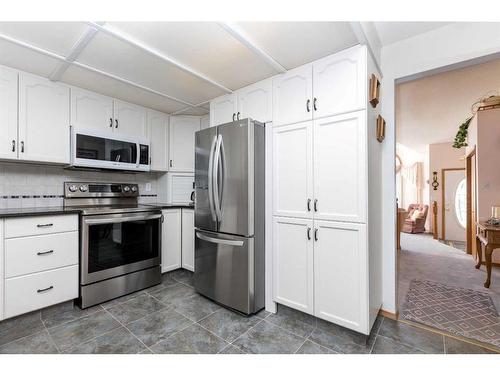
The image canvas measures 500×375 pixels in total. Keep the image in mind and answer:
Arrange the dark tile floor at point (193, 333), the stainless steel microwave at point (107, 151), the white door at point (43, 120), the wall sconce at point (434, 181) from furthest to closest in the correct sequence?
the wall sconce at point (434, 181) < the stainless steel microwave at point (107, 151) < the white door at point (43, 120) < the dark tile floor at point (193, 333)

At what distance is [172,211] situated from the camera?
306cm

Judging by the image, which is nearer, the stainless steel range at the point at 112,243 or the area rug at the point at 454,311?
the area rug at the point at 454,311

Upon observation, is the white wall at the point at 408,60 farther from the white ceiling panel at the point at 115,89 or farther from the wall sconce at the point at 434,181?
the wall sconce at the point at 434,181

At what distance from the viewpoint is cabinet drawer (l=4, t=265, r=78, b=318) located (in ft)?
Answer: 6.26

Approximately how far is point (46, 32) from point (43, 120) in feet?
3.18

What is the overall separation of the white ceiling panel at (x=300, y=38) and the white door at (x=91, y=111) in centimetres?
197

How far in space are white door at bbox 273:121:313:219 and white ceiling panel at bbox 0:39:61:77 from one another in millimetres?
2034

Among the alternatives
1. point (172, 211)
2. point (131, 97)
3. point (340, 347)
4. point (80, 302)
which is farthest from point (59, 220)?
point (340, 347)

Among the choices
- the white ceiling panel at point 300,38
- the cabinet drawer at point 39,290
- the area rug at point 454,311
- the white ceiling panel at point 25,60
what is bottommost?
the area rug at point 454,311

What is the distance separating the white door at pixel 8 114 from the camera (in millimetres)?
2090

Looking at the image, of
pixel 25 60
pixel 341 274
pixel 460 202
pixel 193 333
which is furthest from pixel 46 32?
pixel 460 202

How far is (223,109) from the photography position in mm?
2684

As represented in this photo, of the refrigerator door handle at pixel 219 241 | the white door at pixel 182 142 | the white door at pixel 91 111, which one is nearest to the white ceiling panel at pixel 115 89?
the white door at pixel 91 111
